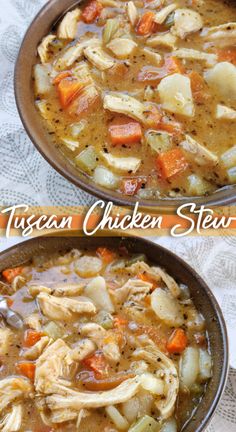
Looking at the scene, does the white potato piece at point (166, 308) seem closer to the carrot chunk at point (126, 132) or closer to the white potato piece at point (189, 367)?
the white potato piece at point (189, 367)

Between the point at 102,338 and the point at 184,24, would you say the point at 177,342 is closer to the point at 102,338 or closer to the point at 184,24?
the point at 102,338

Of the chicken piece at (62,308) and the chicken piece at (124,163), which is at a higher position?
the chicken piece at (124,163)

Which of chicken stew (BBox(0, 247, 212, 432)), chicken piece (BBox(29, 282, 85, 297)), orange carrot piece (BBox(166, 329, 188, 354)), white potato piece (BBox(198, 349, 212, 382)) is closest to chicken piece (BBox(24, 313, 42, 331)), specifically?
chicken stew (BBox(0, 247, 212, 432))

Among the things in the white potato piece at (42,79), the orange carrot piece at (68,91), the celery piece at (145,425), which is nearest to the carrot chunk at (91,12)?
the white potato piece at (42,79)

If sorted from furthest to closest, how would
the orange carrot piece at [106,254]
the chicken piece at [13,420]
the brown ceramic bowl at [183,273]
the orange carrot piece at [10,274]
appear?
the orange carrot piece at [106,254]
the orange carrot piece at [10,274]
the brown ceramic bowl at [183,273]
the chicken piece at [13,420]

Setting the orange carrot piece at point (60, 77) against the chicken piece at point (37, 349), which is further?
the orange carrot piece at point (60, 77)

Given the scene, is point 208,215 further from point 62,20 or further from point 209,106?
point 62,20
